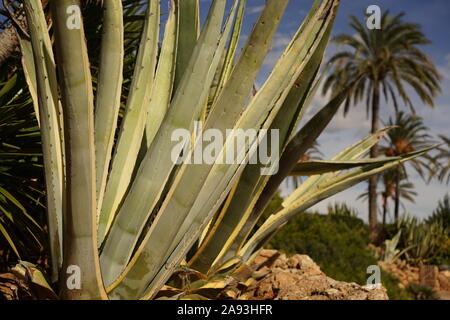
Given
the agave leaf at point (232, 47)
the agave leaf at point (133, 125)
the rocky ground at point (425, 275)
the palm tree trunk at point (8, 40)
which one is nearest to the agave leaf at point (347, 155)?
the agave leaf at point (232, 47)

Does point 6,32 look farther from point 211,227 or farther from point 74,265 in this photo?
point 74,265

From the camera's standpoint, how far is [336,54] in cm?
1797

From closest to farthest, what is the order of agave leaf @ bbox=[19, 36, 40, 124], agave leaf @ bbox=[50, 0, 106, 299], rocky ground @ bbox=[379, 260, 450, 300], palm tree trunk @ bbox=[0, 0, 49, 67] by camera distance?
1. agave leaf @ bbox=[50, 0, 106, 299]
2. agave leaf @ bbox=[19, 36, 40, 124]
3. palm tree trunk @ bbox=[0, 0, 49, 67]
4. rocky ground @ bbox=[379, 260, 450, 300]

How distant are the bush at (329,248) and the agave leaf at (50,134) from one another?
6677 millimetres

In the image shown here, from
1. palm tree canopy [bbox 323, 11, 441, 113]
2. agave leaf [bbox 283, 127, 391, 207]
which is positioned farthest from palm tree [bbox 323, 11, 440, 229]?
agave leaf [bbox 283, 127, 391, 207]

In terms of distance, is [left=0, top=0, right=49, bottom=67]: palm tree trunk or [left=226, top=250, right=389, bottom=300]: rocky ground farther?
[left=0, top=0, right=49, bottom=67]: palm tree trunk

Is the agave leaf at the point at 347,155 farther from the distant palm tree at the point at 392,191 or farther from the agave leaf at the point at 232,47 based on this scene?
the distant palm tree at the point at 392,191

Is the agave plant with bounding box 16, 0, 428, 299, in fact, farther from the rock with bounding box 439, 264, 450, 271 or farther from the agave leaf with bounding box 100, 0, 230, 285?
the rock with bounding box 439, 264, 450, 271

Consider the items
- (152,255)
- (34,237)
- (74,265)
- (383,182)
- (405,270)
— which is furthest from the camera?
(383,182)

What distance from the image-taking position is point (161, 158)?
70.4 inches

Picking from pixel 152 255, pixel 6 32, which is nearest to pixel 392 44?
pixel 6 32

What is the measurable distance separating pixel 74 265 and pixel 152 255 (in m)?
0.28

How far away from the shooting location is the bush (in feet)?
28.3

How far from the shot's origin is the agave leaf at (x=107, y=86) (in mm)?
2027
